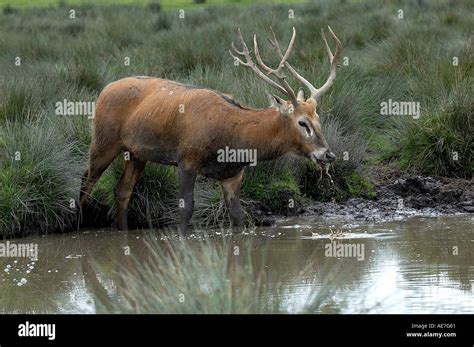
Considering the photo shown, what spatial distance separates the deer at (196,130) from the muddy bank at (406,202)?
116cm

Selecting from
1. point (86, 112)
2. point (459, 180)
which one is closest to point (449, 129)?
point (459, 180)

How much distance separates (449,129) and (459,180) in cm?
73

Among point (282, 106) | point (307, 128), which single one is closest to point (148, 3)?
point (282, 106)

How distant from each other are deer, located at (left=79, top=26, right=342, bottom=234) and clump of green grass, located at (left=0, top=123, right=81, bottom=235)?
1.01 ft

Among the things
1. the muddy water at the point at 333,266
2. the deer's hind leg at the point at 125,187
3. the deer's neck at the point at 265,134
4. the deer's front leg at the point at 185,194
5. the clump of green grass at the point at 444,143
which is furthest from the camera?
the clump of green grass at the point at 444,143

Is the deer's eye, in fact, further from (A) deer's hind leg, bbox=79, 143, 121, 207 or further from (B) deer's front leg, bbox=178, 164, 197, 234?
(A) deer's hind leg, bbox=79, 143, 121, 207

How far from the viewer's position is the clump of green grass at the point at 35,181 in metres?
12.1

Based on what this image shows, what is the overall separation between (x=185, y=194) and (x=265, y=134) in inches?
42.7

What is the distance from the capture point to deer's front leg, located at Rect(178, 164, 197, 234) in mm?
11883

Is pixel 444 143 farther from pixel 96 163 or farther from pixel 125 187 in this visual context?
pixel 96 163

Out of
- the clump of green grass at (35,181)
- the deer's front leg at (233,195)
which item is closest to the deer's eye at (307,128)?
the deer's front leg at (233,195)

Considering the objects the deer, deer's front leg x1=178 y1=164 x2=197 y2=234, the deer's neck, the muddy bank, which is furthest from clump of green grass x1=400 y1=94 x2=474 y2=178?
deer's front leg x1=178 y1=164 x2=197 y2=234

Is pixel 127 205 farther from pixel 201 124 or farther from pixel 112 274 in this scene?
pixel 112 274

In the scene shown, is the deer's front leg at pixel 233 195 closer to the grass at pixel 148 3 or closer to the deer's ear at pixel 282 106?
the deer's ear at pixel 282 106
